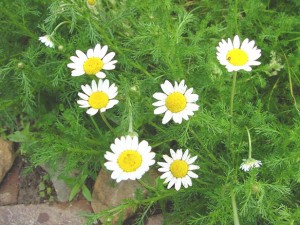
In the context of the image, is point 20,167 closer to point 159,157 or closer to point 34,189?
point 34,189

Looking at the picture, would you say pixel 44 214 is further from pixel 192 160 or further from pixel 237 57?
pixel 237 57

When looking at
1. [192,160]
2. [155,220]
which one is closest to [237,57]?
[192,160]

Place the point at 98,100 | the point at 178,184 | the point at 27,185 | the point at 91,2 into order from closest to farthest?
the point at 98,100, the point at 178,184, the point at 91,2, the point at 27,185

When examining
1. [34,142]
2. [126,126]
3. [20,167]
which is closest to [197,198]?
[126,126]

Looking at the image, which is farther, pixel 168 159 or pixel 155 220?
pixel 155 220

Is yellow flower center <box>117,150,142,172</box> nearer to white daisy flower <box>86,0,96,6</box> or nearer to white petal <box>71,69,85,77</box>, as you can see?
white petal <box>71,69,85,77</box>

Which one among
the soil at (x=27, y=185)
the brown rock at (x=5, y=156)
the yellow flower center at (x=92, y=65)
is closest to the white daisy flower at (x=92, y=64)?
the yellow flower center at (x=92, y=65)
